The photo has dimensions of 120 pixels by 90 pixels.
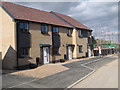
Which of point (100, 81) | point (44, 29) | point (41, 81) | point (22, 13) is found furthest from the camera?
point (44, 29)

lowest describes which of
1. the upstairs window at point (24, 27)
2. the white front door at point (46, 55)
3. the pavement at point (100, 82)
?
the pavement at point (100, 82)

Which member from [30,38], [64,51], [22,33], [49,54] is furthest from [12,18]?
[64,51]

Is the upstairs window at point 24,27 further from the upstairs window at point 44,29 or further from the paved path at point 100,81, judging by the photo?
the paved path at point 100,81

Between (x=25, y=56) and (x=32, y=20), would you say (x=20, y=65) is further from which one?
(x=32, y=20)

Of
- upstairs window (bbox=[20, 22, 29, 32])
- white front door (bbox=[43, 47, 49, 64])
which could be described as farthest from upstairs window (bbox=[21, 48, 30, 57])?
white front door (bbox=[43, 47, 49, 64])

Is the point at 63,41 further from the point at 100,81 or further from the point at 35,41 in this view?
the point at 100,81

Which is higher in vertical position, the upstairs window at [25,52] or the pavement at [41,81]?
the upstairs window at [25,52]

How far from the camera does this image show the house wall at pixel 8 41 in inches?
583

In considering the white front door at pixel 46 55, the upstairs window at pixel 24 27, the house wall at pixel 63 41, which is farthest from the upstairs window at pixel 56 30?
the upstairs window at pixel 24 27

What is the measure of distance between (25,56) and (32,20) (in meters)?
4.58

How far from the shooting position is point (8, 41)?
15500 millimetres

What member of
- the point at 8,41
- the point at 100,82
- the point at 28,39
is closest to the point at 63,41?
the point at 28,39

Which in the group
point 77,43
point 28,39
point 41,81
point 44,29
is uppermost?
point 44,29

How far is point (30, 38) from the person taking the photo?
16422 millimetres
